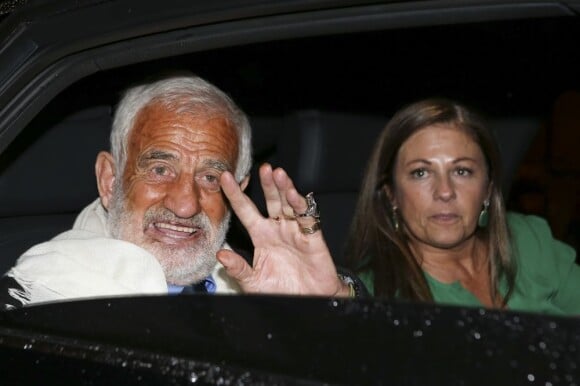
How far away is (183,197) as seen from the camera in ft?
9.59

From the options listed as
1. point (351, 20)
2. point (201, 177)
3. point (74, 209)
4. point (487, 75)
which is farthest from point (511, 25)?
point (351, 20)

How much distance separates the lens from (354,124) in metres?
3.57

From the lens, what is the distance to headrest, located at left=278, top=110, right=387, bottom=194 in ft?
11.3

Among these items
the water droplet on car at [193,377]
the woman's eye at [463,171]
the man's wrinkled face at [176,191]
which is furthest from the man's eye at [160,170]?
the water droplet on car at [193,377]

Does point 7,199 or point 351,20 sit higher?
point 7,199

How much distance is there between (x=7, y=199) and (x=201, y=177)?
481mm

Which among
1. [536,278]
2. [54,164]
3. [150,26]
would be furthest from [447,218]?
[150,26]

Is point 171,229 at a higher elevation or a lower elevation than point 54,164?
lower

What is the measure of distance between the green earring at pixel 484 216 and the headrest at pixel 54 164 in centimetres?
131

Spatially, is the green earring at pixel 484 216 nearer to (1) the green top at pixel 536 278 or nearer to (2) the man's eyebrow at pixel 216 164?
(1) the green top at pixel 536 278

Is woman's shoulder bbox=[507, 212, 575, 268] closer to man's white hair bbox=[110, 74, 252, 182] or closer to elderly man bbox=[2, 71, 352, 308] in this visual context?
elderly man bbox=[2, 71, 352, 308]

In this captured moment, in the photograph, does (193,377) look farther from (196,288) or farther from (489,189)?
(489,189)

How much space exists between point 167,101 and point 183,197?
266 millimetres

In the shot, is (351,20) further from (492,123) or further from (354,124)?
(492,123)
